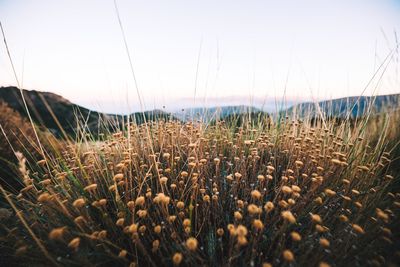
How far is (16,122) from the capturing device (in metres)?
4.02

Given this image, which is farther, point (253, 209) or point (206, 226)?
point (206, 226)

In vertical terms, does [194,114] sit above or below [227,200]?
above

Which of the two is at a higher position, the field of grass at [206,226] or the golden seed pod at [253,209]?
the golden seed pod at [253,209]

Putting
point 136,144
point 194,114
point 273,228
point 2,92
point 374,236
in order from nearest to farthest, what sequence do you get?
1. point 374,236
2. point 273,228
3. point 136,144
4. point 194,114
5. point 2,92

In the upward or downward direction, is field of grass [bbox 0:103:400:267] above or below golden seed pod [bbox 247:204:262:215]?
below

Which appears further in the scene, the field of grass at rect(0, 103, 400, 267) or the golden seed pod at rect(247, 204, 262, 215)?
the field of grass at rect(0, 103, 400, 267)

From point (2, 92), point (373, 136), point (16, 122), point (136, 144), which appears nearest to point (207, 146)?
point (136, 144)

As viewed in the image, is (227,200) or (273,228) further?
(227,200)

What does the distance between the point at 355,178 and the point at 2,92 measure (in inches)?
873

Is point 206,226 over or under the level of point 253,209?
under

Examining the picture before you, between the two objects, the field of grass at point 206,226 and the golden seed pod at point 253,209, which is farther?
the field of grass at point 206,226

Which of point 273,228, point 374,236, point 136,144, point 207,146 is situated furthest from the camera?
point 207,146

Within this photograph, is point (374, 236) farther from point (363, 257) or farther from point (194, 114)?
point (194, 114)

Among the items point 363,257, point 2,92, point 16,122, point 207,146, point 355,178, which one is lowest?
point 363,257
